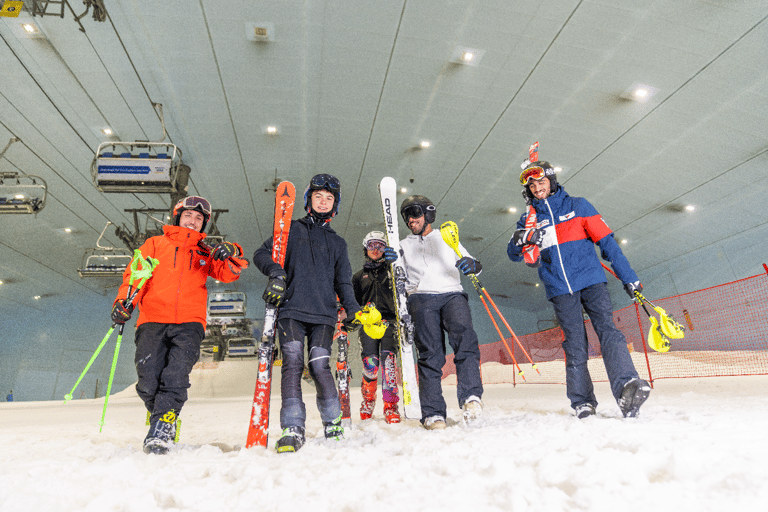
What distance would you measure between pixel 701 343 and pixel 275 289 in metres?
12.8

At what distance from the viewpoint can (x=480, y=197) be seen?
410 inches

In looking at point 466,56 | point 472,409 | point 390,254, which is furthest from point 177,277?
point 466,56

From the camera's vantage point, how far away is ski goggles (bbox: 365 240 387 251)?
3.26 m

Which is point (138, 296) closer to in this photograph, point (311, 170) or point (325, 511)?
point (325, 511)

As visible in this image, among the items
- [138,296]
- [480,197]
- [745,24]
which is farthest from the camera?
[480,197]

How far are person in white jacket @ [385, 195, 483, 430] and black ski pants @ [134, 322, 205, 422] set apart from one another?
47.0 inches

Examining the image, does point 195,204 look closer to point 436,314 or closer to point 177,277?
point 177,277

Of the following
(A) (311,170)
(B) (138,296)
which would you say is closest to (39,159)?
(A) (311,170)

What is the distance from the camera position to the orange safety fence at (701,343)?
7.71 meters

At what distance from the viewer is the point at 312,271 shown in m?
1.99

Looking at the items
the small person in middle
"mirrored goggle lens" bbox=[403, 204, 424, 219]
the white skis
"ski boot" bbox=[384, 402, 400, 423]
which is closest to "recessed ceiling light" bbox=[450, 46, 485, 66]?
the small person in middle

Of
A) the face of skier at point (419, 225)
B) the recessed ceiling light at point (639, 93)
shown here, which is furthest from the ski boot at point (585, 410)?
the recessed ceiling light at point (639, 93)

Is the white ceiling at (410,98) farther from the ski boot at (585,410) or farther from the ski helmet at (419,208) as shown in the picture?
the ski boot at (585,410)

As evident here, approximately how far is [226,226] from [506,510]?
40.5 feet
